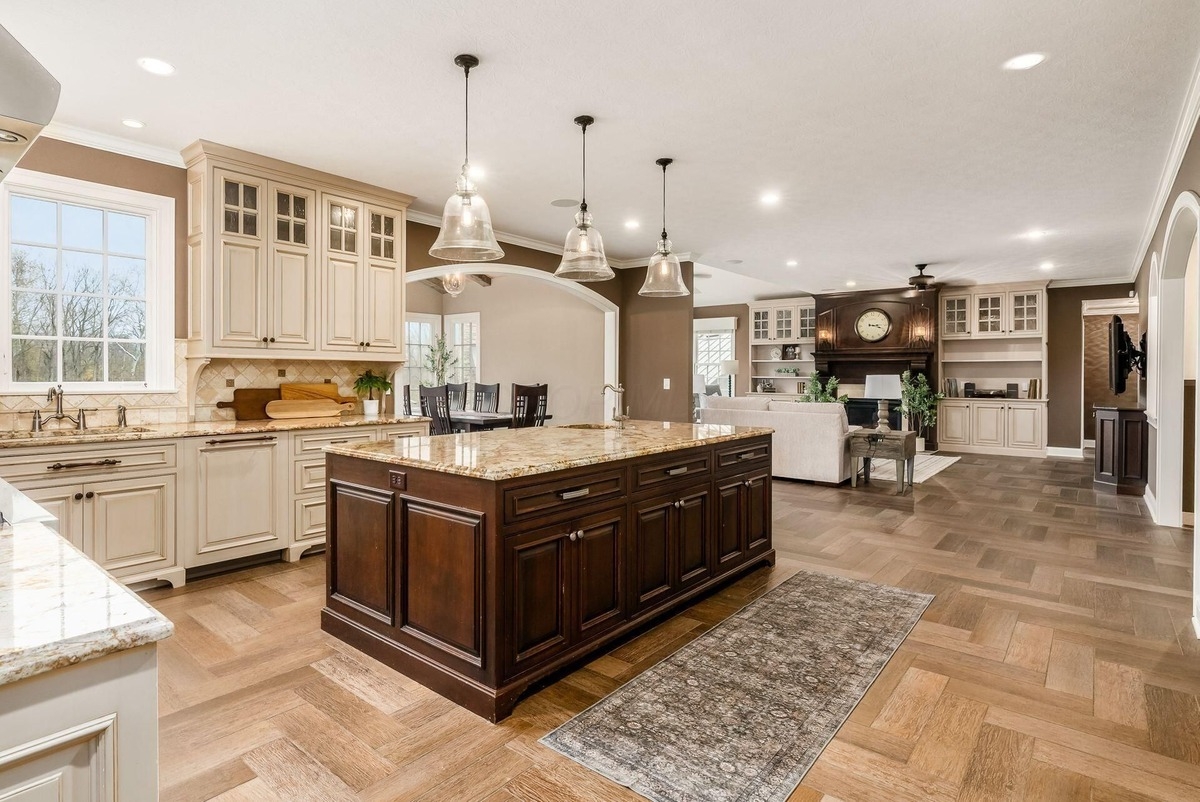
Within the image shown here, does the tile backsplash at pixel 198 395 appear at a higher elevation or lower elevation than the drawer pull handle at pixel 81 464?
higher

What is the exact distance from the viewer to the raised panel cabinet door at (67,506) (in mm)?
3092

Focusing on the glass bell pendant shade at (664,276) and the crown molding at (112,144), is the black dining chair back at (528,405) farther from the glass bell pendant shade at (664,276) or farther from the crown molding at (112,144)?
the crown molding at (112,144)

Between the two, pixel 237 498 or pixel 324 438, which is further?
pixel 324 438

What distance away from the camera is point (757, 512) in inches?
153

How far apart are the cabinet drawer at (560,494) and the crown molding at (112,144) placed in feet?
11.4

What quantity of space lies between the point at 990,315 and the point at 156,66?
1035cm

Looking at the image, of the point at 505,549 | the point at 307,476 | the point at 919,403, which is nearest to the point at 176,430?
the point at 307,476

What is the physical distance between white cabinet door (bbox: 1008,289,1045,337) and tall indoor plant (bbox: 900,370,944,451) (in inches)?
55.4

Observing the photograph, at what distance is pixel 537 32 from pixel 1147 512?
6.31 meters

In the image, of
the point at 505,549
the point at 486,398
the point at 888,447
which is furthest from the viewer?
the point at 486,398

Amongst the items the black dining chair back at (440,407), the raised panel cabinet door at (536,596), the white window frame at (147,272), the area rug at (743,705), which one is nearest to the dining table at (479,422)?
the black dining chair back at (440,407)

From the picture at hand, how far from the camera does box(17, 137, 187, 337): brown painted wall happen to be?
11.7ft

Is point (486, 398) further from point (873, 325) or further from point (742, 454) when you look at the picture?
point (873, 325)

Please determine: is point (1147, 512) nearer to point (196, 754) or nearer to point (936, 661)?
point (936, 661)
